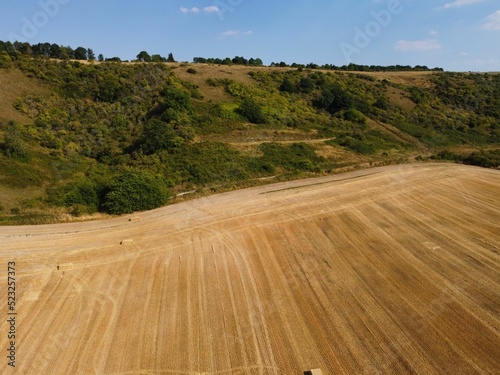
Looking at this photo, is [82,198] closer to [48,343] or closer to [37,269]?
[37,269]

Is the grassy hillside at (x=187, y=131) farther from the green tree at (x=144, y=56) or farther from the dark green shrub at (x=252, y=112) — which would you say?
the green tree at (x=144, y=56)

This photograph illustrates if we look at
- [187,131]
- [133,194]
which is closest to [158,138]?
[187,131]

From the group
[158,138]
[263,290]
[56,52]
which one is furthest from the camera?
[56,52]

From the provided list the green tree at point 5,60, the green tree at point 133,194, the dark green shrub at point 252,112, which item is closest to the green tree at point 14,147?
the green tree at point 133,194

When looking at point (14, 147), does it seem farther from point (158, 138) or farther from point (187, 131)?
point (187, 131)

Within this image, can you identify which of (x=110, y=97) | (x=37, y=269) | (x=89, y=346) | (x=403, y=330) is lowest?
(x=403, y=330)

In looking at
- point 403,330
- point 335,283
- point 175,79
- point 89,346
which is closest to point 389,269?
point 335,283
